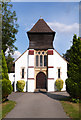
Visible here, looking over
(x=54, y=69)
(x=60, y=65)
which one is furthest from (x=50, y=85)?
(x=60, y=65)

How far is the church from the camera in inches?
1145

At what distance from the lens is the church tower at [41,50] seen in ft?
98.3

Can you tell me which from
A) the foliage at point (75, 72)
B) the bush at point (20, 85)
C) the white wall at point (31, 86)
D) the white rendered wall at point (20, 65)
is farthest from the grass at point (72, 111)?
the white rendered wall at point (20, 65)

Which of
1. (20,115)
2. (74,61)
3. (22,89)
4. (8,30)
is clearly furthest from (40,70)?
(20,115)

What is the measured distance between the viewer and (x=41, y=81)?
30.8m

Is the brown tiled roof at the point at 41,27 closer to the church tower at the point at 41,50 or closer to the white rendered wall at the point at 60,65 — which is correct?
the church tower at the point at 41,50

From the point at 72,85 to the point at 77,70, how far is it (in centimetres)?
194

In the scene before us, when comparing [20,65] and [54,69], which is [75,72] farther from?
[20,65]

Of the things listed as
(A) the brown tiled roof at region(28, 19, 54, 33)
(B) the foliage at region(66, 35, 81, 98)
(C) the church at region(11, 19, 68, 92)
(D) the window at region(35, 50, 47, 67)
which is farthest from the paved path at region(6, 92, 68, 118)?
(A) the brown tiled roof at region(28, 19, 54, 33)

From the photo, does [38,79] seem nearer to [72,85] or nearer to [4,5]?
[72,85]

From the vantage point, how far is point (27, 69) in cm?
2998

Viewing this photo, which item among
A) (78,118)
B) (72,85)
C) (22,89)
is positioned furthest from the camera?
(22,89)

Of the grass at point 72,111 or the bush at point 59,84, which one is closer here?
the grass at point 72,111

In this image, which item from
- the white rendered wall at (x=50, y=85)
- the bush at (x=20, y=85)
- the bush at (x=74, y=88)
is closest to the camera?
the bush at (x=74, y=88)
